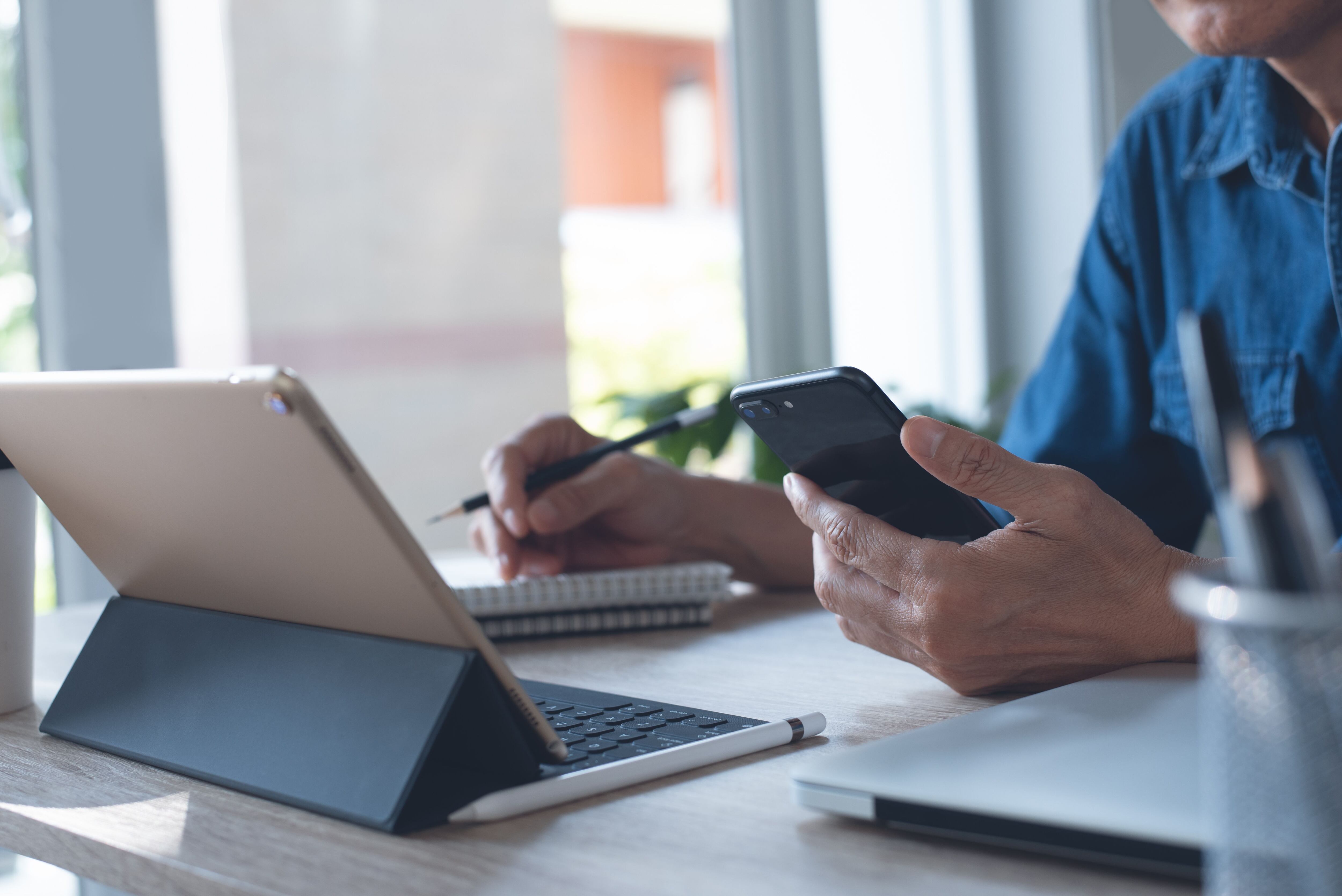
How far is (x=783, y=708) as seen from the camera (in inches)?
25.4

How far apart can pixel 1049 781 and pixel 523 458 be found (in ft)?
2.22

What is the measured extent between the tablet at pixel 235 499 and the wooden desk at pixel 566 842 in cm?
7

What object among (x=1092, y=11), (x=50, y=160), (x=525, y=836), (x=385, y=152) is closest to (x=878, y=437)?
(x=525, y=836)

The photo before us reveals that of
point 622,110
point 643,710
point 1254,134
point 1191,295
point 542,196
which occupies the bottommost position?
point 643,710

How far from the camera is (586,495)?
3.32ft

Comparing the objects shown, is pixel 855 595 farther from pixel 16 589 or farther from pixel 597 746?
pixel 16 589

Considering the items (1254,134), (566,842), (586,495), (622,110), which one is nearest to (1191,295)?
(1254,134)

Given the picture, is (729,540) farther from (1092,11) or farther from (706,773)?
(1092,11)

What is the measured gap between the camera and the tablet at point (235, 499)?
0.45 metres

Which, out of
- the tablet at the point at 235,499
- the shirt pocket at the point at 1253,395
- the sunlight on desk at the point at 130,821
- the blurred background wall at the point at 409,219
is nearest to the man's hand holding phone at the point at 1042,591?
the tablet at the point at 235,499

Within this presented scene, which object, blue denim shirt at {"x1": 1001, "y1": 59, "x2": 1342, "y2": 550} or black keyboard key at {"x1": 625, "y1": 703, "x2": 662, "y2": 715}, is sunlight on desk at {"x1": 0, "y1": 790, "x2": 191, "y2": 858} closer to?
black keyboard key at {"x1": 625, "y1": 703, "x2": 662, "y2": 715}

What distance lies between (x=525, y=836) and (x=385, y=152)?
1646 mm

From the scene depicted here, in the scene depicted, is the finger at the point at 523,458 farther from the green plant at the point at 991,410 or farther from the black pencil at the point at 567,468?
the green plant at the point at 991,410

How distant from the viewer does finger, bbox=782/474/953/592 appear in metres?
0.64
